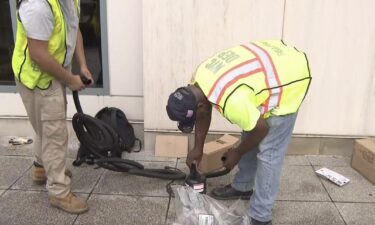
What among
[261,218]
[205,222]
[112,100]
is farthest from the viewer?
[112,100]

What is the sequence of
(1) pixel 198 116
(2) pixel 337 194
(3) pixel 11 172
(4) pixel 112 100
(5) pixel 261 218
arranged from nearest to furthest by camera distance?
1. (1) pixel 198 116
2. (5) pixel 261 218
3. (2) pixel 337 194
4. (3) pixel 11 172
5. (4) pixel 112 100

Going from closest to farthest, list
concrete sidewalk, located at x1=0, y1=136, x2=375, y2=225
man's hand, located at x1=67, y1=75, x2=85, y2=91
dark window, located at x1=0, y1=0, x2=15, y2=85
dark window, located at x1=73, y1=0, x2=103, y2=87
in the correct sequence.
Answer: man's hand, located at x1=67, y1=75, x2=85, y2=91
concrete sidewalk, located at x1=0, y1=136, x2=375, y2=225
dark window, located at x1=73, y1=0, x2=103, y2=87
dark window, located at x1=0, y1=0, x2=15, y2=85

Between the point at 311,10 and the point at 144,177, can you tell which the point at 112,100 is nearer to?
the point at 144,177

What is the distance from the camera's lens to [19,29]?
2869 millimetres

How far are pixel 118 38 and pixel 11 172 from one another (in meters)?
1.67

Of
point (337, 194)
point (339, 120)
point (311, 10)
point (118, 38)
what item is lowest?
point (337, 194)

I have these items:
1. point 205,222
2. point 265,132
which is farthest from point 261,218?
point 265,132

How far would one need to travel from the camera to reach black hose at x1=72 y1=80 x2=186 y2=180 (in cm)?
377

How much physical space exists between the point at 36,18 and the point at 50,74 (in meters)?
0.42

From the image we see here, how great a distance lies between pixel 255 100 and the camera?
99.1 inches

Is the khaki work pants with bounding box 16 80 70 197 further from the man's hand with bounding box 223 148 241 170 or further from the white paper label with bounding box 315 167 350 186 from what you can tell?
the white paper label with bounding box 315 167 350 186

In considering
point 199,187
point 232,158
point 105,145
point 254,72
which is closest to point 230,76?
point 254,72

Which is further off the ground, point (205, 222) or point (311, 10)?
point (311, 10)

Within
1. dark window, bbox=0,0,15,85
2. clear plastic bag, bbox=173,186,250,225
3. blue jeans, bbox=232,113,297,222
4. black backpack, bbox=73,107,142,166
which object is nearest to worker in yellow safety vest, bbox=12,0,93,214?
black backpack, bbox=73,107,142,166
